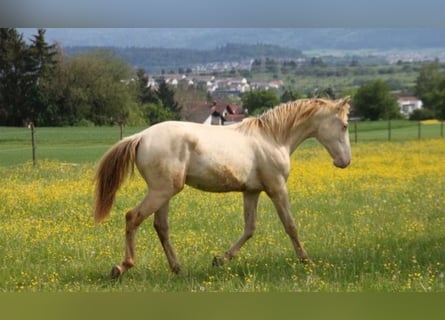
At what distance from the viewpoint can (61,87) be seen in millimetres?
7312

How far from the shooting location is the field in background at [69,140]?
7.38m

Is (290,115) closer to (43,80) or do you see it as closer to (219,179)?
(219,179)

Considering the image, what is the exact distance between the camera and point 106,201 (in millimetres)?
5855

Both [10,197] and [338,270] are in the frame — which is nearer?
[338,270]

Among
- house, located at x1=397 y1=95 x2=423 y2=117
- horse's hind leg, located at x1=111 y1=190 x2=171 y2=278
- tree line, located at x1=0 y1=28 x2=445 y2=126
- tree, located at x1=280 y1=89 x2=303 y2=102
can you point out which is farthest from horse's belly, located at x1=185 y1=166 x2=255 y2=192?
house, located at x1=397 y1=95 x2=423 y2=117

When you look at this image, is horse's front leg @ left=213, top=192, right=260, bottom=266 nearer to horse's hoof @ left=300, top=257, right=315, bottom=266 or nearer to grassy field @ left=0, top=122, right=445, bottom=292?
grassy field @ left=0, top=122, right=445, bottom=292

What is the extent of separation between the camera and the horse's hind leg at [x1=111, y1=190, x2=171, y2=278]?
18.6 ft

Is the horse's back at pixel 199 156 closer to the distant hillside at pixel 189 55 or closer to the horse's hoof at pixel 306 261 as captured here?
the horse's hoof at pixel 306 261

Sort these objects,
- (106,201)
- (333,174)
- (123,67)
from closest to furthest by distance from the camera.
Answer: (106,201) < (123,67) < (333,174)

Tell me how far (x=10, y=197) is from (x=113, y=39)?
2.24 metres

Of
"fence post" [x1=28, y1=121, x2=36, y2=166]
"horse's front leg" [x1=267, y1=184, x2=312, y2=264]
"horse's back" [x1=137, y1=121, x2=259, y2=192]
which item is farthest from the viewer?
"fence post" [x1=28, y1=121, x2=36, y2=166]

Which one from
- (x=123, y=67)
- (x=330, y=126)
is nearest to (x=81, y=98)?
(x=123, y=67)

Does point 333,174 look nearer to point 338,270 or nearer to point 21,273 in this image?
point 338,270

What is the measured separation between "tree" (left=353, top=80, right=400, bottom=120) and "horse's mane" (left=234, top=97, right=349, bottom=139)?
1824mm
